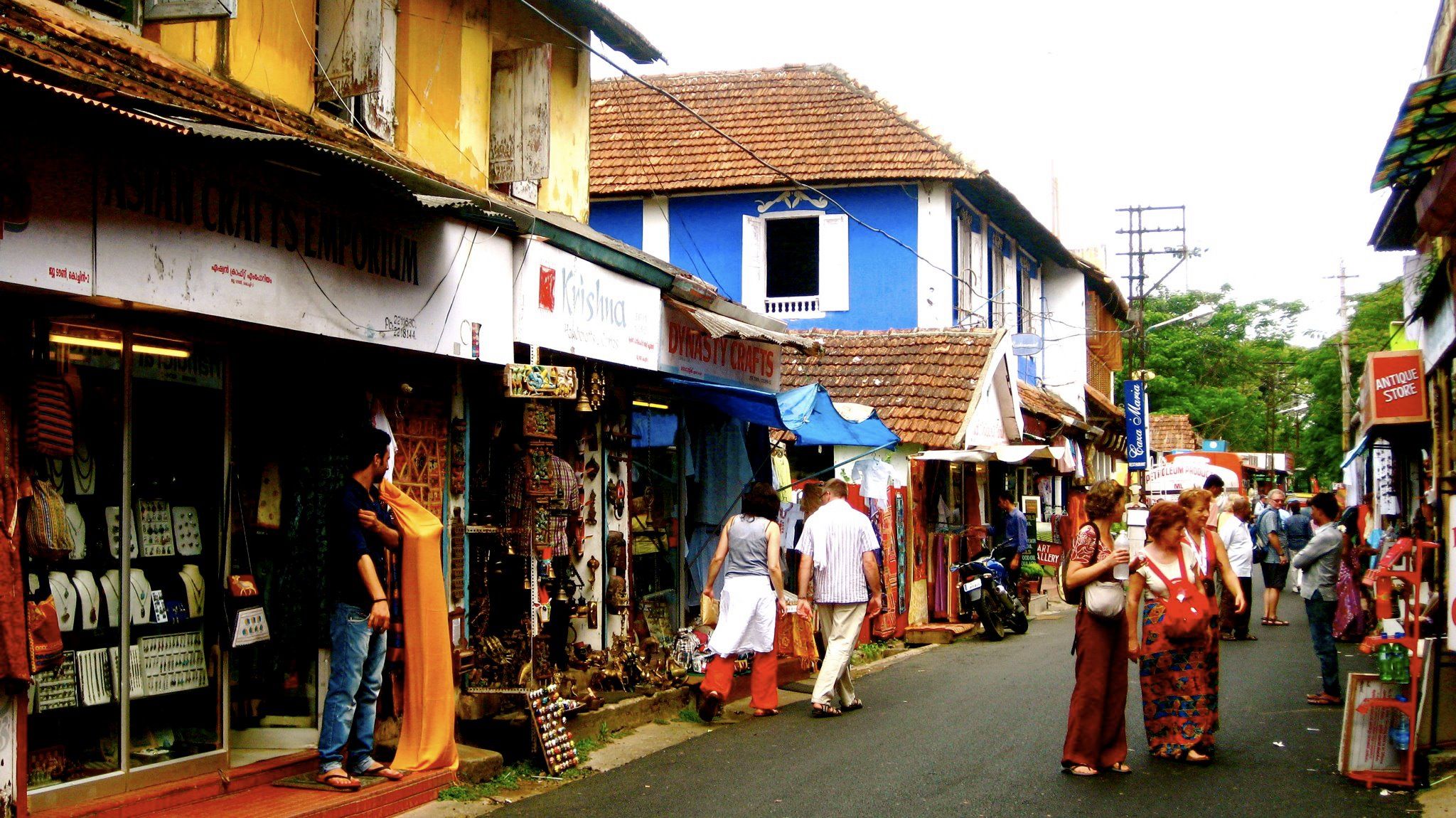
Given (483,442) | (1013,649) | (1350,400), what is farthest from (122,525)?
(1350,400)

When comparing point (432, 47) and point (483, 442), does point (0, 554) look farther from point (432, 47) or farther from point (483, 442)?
point (432, 47)

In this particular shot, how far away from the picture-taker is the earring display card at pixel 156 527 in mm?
7203

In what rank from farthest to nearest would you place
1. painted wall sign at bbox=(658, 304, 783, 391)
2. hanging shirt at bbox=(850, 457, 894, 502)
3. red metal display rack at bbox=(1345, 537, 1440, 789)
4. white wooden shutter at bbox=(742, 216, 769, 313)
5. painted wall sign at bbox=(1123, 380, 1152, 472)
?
painted wall sign at bbox=(1123, 380, 1152, 472)
white wooden shutter at bbox=(742, 216, 769, 313)
hanging shirt at bbox=(850, 457, 894, 502)
painted wall sign at bbox=(658, 304, 783, 391)
red metal display rack at bbox=(1345, 537, 1440, 789)

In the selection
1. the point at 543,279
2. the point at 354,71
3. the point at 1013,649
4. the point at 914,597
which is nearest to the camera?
the point at 354,71

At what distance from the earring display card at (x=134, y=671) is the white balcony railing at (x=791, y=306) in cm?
1569

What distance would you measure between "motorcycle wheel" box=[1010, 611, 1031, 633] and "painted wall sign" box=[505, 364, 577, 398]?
10.3m

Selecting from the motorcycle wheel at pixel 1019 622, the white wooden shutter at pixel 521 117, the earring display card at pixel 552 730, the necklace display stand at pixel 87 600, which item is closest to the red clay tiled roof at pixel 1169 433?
the motorcycle wheel at pixel 1019 622

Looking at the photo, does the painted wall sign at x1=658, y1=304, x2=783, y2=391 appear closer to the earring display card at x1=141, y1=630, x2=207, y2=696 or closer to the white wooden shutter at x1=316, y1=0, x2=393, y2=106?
the white wooden shutter at x1=316, y1=0, x2=393, y2=106

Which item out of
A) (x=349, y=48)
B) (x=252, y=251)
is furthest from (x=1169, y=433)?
(x=252, y=251)

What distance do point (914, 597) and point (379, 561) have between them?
11.2m

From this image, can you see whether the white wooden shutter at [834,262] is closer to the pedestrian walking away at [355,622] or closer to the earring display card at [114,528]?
the pedestrian walking away at [355,622]

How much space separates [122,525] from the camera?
6902 millimetres

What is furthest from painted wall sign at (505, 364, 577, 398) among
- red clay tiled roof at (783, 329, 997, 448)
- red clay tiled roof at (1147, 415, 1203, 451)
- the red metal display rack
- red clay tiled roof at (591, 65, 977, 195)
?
red clay tiled roof at (1147, 415, 1203, 451)

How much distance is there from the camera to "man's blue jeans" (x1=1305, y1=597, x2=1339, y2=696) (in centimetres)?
1102
